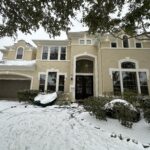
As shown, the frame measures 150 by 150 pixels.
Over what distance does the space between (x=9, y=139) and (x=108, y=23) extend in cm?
623

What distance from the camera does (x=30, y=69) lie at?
15914mm

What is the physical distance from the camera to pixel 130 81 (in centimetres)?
1383

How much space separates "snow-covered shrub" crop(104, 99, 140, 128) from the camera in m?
6.36

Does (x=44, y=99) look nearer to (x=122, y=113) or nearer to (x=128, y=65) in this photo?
(x=122, y=113)

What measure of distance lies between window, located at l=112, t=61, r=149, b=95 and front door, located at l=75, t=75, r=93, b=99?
114 inches

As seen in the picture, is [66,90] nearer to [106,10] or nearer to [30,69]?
[30,69]

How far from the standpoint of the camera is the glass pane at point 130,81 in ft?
44.9

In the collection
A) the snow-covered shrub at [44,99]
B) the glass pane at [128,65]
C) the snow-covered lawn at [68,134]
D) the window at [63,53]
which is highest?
the window at [63,53]

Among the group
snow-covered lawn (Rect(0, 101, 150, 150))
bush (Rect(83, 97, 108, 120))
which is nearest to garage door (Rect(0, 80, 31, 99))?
snow-covered lawn (Rect(0, 101, 150, 150))

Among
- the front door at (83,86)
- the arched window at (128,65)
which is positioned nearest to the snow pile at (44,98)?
the front door at (83,86)

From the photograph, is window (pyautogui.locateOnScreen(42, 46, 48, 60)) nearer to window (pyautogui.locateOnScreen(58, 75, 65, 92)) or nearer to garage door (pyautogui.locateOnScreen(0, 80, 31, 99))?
window (pyautogui.locateOnScreen(58, 75, 65, 92))

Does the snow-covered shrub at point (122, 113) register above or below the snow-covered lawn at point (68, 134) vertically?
above

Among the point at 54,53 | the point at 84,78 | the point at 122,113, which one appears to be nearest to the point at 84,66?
the point at 84,78

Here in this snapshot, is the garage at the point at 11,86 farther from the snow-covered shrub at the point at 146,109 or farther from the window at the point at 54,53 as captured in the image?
the snow-covered shrub at the point at 146,109
